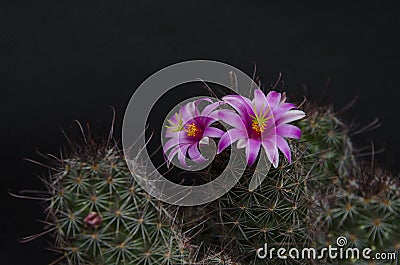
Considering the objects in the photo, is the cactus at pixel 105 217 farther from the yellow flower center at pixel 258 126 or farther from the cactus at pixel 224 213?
the yellow flower center at pixel 258 126

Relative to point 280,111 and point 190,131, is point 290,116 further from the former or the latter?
point 190,131

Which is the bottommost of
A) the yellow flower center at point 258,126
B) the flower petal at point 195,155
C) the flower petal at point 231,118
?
the flower petal at point 195,155

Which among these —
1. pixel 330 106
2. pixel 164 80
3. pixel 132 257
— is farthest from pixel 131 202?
pixel 330 106

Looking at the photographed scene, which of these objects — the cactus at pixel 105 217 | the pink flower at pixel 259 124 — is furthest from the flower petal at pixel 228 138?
the cactus at pixel 105 217

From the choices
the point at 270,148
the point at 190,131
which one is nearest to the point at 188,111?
the point at 190,131

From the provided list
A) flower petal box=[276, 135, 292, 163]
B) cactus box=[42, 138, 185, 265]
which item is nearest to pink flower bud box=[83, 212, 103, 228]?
cactus box=[42, 138, 185, 265]

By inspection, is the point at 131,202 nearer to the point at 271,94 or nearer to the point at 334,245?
the point at 271,94
